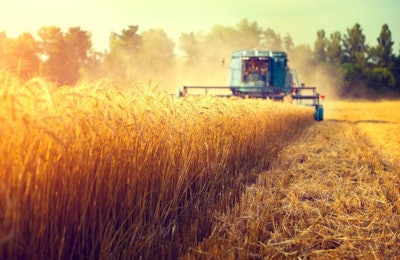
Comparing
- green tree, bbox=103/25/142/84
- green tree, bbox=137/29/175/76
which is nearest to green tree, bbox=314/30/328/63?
green tree, bbox=137/29/175/76

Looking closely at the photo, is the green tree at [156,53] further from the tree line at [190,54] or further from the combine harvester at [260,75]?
the combine harvester at [260,75]

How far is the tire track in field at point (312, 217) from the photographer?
295 cm

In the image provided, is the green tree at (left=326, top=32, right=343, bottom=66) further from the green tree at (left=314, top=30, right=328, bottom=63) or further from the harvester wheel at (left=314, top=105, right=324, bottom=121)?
the harvester wheel at (left=314, top=105, right=324, bottom=121)

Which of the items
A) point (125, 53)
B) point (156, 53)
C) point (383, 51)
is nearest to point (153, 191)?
point (125, 53)

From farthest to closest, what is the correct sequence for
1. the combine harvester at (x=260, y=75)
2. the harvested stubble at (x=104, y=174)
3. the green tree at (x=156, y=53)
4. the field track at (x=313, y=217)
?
1. the green tree at (x=156, y=53)
2. the combine harvester at (x=260, y=75)
3. the field track at (x=313, y=217)
4. the harvested stubble at (x=104, y=174)

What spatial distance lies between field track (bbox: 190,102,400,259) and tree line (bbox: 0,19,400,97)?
34.6 meters

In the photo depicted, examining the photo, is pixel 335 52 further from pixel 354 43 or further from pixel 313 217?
pixel 313 217

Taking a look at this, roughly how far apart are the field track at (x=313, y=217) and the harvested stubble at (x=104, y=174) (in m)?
0.24

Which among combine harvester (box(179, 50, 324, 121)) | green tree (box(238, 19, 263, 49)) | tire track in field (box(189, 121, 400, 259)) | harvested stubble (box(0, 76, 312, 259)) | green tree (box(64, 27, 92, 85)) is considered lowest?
tire track in field (box(189, 121, 400, 259))

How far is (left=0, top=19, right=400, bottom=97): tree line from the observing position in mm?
41156

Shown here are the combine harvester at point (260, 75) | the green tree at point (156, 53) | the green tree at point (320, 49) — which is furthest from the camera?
the green tree at point (320, 49)

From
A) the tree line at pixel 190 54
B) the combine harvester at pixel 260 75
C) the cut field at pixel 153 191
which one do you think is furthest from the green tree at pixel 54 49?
the cut field at pixel 153 191

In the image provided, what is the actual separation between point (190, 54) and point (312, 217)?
66.8 m

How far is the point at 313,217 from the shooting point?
3701mm
